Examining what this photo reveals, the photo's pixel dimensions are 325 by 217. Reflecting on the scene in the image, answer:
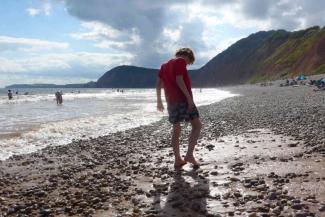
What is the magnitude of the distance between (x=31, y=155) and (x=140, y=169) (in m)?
4.70

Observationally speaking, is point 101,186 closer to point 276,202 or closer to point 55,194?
point 55,194

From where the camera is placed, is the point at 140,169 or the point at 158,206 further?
the point at 140,169

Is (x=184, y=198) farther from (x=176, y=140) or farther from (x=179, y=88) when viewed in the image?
(x=179, y=88)


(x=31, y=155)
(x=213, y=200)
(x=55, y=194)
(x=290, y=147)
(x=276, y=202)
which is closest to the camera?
(x=276, y=202)

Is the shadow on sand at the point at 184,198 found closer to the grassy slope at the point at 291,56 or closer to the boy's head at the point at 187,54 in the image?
the boy's head at the point at 187,54

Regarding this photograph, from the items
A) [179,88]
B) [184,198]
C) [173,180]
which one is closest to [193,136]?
[179,88]

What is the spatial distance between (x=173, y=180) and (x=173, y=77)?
2.02 m

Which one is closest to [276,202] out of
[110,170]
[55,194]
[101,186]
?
[101,186]

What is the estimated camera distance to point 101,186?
804 centimetres

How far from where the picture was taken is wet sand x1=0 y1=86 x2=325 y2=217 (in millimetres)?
6383

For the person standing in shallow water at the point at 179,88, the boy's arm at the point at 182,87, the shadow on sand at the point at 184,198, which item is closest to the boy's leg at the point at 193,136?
the person standing in shallow water at the point at 179,88

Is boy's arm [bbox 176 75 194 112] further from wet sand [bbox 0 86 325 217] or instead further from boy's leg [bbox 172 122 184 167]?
wet sand [bbox 0 86 325 217]

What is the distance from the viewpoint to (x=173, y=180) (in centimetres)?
807

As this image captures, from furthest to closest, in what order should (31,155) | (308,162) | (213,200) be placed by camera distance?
(31,155)
(308,162)
(213,200)
